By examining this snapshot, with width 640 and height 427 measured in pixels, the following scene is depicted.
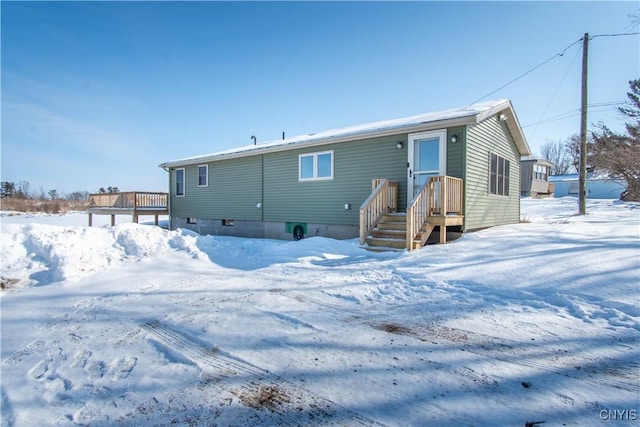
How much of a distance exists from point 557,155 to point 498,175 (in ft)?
178

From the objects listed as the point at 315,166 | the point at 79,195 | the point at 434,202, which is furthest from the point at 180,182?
the point at 79,195

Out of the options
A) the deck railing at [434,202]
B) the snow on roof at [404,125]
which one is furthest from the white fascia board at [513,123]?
the deck railing at [434,202]

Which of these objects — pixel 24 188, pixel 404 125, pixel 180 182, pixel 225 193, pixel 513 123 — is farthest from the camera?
pixel 24 188

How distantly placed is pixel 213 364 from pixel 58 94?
16330 mm

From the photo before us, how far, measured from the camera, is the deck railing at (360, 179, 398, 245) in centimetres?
827

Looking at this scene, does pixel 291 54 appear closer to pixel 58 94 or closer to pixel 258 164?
pixel 258 164

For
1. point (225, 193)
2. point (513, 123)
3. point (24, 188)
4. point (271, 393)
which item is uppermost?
point (513, 123)

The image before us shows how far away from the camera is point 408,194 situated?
9312 mm

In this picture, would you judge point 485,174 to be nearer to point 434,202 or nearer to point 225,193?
point 434,202

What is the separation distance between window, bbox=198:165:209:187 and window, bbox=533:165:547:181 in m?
30.2

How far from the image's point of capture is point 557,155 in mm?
53312

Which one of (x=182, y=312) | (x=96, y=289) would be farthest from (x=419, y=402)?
(x=96, y=289)

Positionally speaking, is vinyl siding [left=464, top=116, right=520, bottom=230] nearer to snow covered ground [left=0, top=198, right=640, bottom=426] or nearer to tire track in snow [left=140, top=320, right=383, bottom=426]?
snow covered ground [left=0, top=198, right=640, bottom=426]

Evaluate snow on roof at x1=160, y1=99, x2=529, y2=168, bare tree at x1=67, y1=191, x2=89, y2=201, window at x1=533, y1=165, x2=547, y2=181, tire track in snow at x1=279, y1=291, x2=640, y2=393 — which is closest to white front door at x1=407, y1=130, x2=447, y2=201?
snow on roof at x1=160, y1=99, x2=529, y2=168
